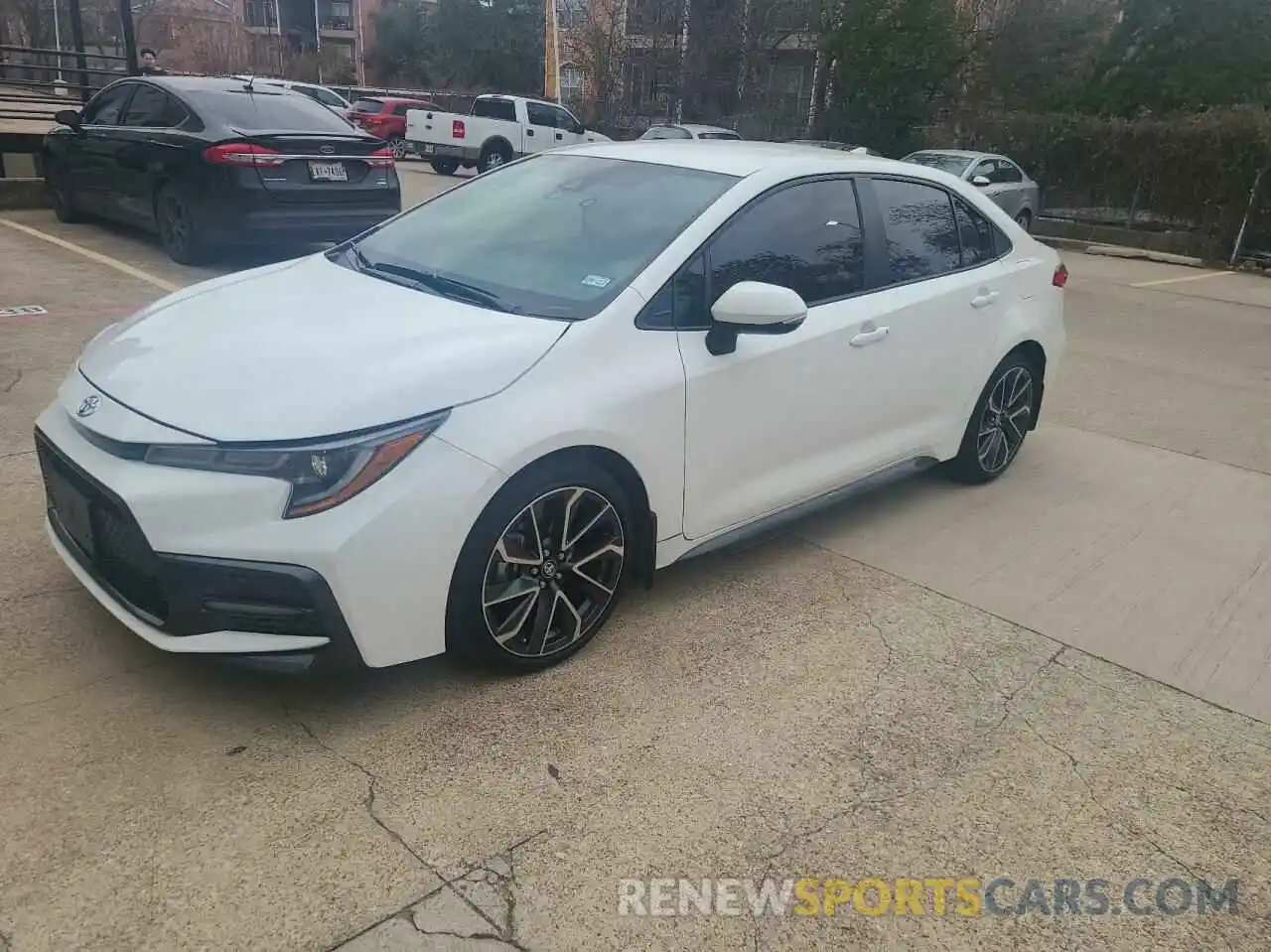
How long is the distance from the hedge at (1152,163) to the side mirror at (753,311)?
16342 millimetres

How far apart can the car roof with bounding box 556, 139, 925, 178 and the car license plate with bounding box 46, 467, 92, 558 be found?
2319mm

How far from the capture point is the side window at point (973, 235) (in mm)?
4715

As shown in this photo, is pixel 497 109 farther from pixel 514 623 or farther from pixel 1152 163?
pixel 514 623

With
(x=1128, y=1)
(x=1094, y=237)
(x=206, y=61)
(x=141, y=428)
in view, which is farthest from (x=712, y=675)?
(x=206, y=61)

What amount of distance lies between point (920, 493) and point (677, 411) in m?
2.18

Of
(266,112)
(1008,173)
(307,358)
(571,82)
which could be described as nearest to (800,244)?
(307,358)

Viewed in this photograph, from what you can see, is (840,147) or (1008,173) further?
(840,147)

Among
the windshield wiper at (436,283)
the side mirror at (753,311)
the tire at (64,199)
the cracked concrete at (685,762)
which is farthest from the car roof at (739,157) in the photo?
the tire at (64,199)

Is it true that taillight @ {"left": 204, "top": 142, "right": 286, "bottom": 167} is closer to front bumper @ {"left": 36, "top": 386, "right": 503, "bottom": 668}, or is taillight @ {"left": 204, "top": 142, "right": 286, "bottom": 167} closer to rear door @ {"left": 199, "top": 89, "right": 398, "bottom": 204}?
rear door @ {"left": 199, "top": 89, "right": 398, "bottom": 204}

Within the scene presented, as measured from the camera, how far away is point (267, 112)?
339 inches

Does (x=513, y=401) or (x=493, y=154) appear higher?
(x=513, y=401)

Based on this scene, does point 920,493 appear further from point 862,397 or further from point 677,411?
point 677,411

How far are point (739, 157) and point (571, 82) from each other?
39903 millimetres

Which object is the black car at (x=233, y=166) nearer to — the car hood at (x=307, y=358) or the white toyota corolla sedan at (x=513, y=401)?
the white toyota corolla sedan at (x=513, y=401)
